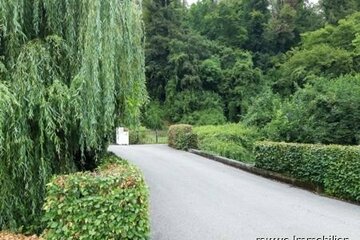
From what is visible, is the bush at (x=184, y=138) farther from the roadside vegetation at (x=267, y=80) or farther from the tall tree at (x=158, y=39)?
the tall tree at (x=158, y=39)

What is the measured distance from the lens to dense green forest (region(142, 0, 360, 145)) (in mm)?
23606

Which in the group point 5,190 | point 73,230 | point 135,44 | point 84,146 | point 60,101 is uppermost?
point 135,44

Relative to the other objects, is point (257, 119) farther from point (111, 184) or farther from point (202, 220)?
point (111, 184)

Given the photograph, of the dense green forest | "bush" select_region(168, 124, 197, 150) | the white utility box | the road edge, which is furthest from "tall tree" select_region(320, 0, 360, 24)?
the road edge

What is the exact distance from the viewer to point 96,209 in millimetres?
4828

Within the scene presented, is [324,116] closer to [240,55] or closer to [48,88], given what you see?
[48,88]

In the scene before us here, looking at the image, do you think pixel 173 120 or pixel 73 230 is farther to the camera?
pixel 173 120

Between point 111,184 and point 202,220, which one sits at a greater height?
point 111,184

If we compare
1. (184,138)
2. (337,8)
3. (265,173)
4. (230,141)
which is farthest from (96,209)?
(337,8)

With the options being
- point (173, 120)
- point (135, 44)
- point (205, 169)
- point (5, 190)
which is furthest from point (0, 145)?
point (173, 120)

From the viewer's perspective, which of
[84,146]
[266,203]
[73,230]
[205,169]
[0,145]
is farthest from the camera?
[205,169]

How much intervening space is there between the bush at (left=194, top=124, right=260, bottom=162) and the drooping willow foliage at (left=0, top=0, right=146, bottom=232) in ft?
34.4

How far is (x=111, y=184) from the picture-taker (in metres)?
4.94

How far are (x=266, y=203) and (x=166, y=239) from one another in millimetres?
3118
